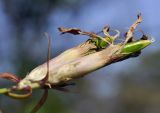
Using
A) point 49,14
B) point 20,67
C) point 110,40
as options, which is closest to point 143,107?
point 49,14

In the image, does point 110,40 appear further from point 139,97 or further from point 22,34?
point 139,97

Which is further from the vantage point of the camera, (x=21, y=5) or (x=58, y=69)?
(x=21, y=5)

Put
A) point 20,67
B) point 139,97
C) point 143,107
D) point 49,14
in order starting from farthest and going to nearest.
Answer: point 139,97 < point 143,107 < point 49,14 < point 20,67

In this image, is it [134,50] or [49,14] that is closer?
[134,50]

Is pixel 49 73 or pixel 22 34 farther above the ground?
pixel 49 73

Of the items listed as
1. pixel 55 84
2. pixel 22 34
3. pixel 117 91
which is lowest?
pixel 117 91

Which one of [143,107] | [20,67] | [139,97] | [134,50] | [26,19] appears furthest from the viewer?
[139,97]

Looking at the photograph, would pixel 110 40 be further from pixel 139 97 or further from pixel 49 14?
pixel 139 97

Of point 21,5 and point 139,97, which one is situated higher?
point 21,5

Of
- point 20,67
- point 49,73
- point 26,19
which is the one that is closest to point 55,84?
point 49,73

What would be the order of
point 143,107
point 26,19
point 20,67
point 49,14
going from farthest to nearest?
point 143,107, point 49,14, point 26,19, point 20,67
